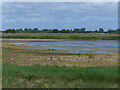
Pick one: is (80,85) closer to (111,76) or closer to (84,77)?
(84,77)

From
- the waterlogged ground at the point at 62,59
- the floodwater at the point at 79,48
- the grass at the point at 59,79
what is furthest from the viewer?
the floodwater at the point at 79,48

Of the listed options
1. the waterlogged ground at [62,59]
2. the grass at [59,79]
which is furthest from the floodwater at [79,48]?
the grass at [59,79]

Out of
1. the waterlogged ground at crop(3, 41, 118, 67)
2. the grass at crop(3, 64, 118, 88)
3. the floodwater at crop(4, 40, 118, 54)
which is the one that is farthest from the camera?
the floodwater at crop(4, 40, 118, 54)

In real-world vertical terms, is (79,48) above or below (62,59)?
above

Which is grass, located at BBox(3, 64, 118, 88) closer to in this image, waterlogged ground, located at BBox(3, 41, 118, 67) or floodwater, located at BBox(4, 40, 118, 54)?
waterlogged ground, located at BBox(3, 41, 118, 67)

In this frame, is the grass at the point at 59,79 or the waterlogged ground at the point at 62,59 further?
the waterlogged ground at the point at 62,59

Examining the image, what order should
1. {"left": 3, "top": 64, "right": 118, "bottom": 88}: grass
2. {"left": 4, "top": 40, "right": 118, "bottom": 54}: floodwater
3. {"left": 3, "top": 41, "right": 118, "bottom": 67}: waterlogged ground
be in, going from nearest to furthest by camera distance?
1. {"left": 3, "top": 64, "right": 118, "bottom": 88}: grass
2. {"left": 3, "top": 41, "right": 118, "bottom": 67}: waterlogged ground
3. {"left": 4, "top": 40, "right": 118, "bottom": 54}: floodwater

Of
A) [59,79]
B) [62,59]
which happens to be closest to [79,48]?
[62,59]

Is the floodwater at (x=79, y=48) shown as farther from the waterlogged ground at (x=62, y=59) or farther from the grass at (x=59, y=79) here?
the grass at (x=59, y=79)

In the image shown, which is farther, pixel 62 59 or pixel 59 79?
pixel 62 59

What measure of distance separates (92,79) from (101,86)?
107cm

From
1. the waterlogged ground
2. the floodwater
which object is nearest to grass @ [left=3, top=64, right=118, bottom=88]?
the waterlogged ground

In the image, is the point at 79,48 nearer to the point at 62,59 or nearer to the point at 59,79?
the point at 62,59

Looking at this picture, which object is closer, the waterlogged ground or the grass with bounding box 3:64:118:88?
the grass with bounding box 3:64:118:88
